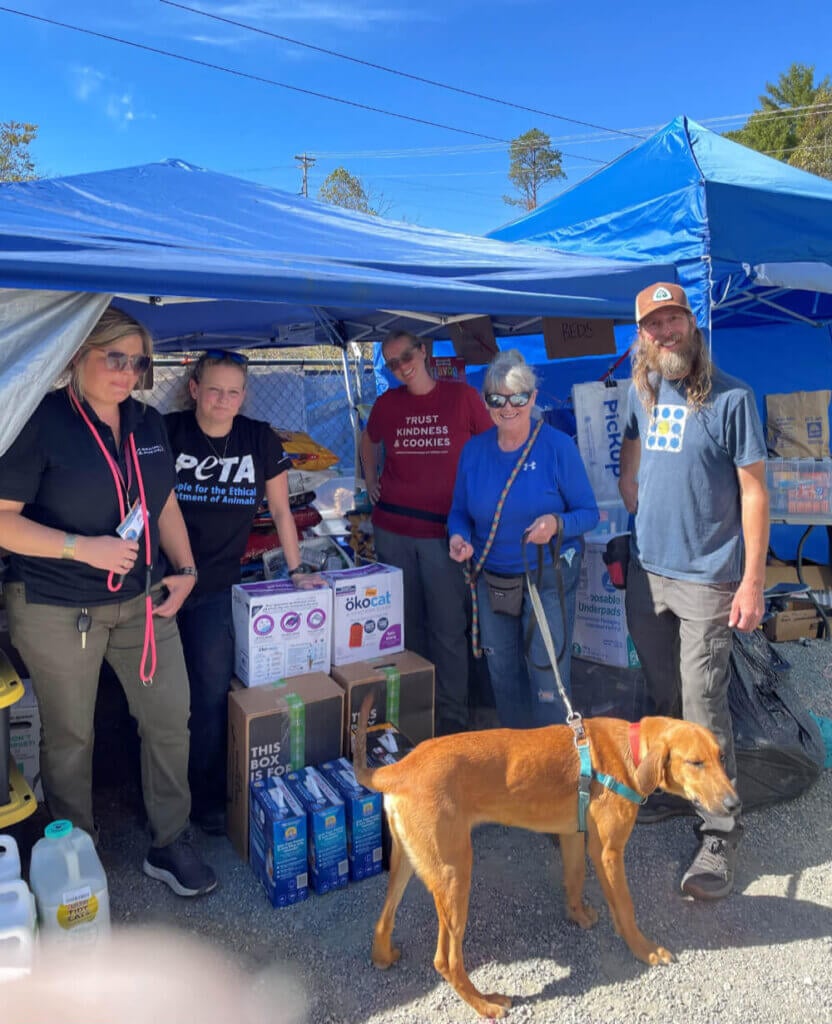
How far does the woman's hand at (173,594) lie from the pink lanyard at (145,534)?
0.23ft

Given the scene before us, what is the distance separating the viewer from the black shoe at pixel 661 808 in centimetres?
308

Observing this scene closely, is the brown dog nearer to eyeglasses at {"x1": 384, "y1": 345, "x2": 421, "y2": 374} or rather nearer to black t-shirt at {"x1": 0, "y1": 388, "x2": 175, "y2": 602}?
black t-shirt at {"x1": 0, "y1": 388, "x2": 175, "y2": 602}

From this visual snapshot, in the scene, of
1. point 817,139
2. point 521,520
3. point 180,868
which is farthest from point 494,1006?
point 817,139

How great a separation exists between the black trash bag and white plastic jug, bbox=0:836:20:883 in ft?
8.93

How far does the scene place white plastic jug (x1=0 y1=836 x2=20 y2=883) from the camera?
2127 millimetres

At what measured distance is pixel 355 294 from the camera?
8.52ft

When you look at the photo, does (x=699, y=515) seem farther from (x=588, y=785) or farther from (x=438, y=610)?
(x=438, y=610)

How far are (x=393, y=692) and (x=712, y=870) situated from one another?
Answer: 1367 mm

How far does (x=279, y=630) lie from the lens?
3.01m

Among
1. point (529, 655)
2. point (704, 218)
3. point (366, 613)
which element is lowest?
point (529, 655)

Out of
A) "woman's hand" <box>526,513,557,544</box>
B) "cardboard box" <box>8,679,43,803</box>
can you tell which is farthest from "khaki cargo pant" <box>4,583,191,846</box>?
"woman's hand" <box>526,513,557,544</box>

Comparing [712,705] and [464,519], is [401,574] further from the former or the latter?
[712,705]

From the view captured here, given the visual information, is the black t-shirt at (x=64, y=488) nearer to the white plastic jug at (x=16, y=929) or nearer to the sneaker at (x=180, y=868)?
the white plastic jug at (x=16, y=929)

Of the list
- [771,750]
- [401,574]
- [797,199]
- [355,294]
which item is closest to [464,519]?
[401,574]
